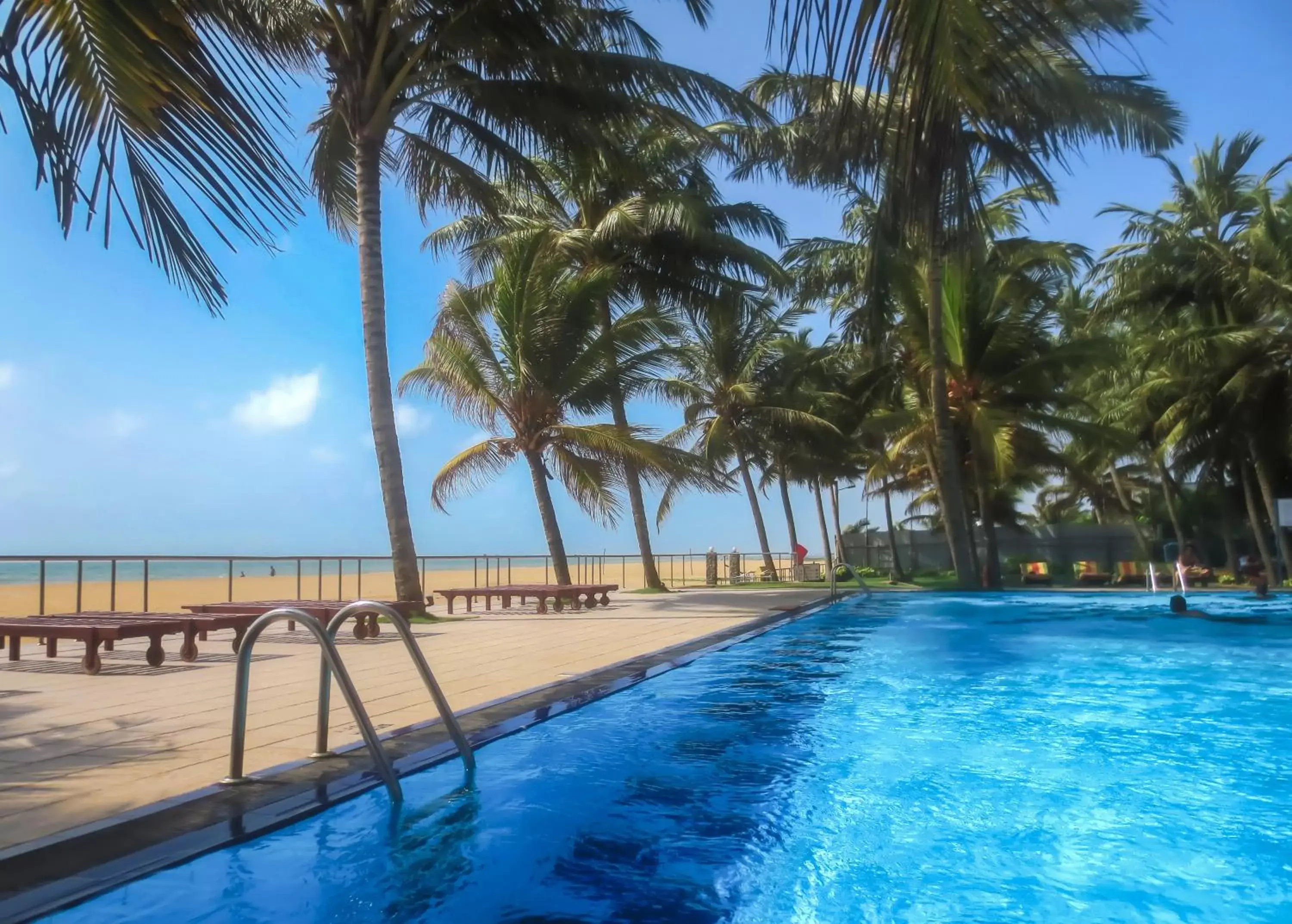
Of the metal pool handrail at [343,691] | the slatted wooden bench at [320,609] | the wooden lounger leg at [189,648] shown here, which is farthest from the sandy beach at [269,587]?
the metal pool handrail at [343,691]

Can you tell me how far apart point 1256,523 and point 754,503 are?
485 inches

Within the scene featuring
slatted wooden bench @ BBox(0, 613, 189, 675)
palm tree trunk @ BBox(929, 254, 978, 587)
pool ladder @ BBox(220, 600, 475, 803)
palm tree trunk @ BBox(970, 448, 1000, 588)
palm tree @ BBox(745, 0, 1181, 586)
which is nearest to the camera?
palm tree @ BBox(745, 0, 1181, 586)

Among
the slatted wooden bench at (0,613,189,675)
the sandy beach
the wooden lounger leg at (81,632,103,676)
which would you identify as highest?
the sandy beach

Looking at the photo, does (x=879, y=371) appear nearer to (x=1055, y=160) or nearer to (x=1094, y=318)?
(x=1094, y=318)

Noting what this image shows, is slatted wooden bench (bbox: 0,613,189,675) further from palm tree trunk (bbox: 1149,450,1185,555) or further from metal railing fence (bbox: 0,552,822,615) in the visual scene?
palm tree trunk (bbox: 1149,450,1185,555)

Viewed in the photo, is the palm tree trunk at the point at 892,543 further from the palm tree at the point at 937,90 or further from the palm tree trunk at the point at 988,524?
the palm tree at the point at 937,90

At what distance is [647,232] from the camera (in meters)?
18.1

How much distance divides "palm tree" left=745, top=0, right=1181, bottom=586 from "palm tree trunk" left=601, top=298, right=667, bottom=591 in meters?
12.9

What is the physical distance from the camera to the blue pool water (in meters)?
3.02

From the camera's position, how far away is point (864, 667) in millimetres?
8211

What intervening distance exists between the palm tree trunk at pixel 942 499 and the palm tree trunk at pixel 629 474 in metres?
6.08

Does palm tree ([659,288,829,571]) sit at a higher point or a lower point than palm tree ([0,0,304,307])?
higher

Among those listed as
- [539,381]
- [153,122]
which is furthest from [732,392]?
[153,122]

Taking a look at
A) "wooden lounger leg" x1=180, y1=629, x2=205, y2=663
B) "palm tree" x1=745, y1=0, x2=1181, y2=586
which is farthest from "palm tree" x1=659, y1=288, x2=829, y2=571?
"palm tree" x1=745, y1=0, x2=1181, y2=586
